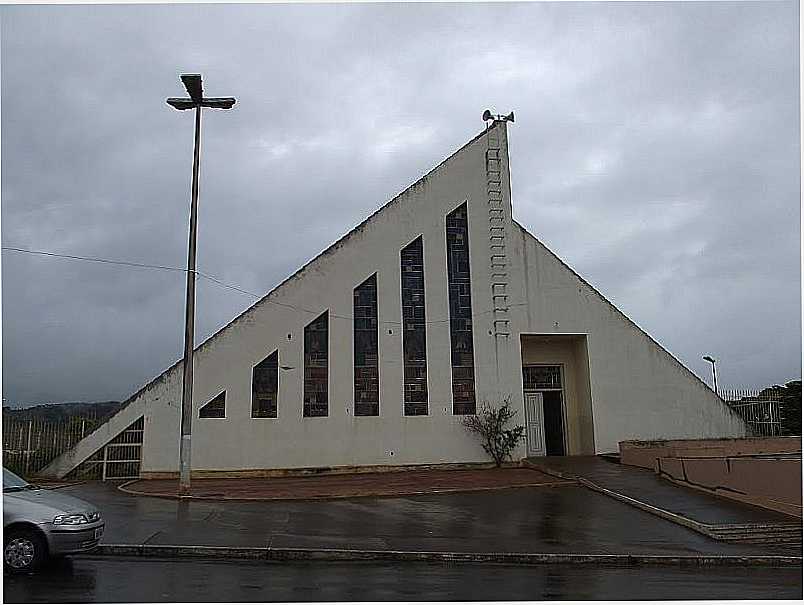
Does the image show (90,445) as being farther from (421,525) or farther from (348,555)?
(348,555)

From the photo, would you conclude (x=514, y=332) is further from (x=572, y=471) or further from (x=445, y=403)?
(x=572, y=471)

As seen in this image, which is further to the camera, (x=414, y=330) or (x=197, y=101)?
(x=414, y=330)

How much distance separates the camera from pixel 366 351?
2292cm

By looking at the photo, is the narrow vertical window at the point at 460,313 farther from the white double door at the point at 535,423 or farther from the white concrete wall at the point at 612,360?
the white double door at the point at 535,423

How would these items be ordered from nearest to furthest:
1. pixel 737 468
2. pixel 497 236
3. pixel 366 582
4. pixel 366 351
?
1. pixel 366 582
2. pixel 737 468
3. pixel 366 351
4. pixel 497 236

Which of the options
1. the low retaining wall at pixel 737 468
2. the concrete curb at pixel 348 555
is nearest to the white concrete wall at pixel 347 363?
the low retaining wall at pixel 737 468

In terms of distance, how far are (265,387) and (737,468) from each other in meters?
12.6

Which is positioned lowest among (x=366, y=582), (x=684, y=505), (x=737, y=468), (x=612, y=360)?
(x=366, y=582)

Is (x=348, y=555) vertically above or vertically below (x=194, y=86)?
below

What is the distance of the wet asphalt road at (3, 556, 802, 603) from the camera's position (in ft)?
26.2

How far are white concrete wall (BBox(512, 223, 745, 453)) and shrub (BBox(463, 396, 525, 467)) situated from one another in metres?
2.74

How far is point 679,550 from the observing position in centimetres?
1166

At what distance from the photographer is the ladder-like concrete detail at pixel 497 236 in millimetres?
24109

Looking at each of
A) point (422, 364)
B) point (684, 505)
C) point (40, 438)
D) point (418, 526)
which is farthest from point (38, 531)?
point (422, 364)
